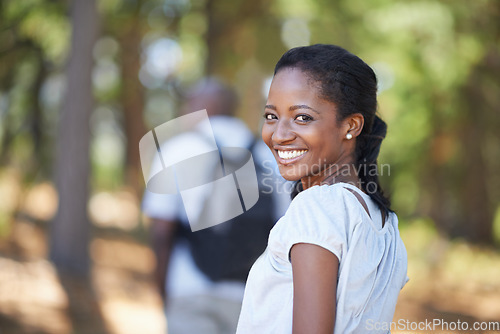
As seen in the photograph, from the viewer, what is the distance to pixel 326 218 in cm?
133

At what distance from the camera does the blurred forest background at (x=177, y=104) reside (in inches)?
306

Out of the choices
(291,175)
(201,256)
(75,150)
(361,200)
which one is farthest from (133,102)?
(361,200)

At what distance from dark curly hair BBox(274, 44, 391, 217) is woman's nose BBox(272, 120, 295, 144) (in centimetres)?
14

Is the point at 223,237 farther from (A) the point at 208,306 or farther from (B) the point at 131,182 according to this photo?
(B) the point at 131,182

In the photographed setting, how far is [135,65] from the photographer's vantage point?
14305 mm

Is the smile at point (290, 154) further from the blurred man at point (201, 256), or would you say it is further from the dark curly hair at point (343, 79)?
the blurred man at point (201, 256)

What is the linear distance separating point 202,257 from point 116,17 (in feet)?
34.4

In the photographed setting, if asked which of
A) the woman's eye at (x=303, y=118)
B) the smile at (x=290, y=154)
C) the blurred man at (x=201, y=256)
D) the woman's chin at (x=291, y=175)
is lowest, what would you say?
the blurred man at (x=201, y=256)

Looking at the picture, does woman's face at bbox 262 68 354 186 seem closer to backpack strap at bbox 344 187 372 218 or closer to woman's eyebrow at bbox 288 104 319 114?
woman's eyebrow at bbox 288 104 319 114

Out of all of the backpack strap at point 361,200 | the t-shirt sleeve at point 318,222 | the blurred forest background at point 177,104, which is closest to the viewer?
the t-shirt sleeve at point 318,222

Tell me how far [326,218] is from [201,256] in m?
1.45

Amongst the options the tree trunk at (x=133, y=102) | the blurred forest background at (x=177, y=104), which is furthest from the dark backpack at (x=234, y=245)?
the tree trunk at (x=133, y=102)

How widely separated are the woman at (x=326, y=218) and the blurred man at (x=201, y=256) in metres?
1.04

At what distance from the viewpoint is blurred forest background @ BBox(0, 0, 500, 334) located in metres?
7.77
